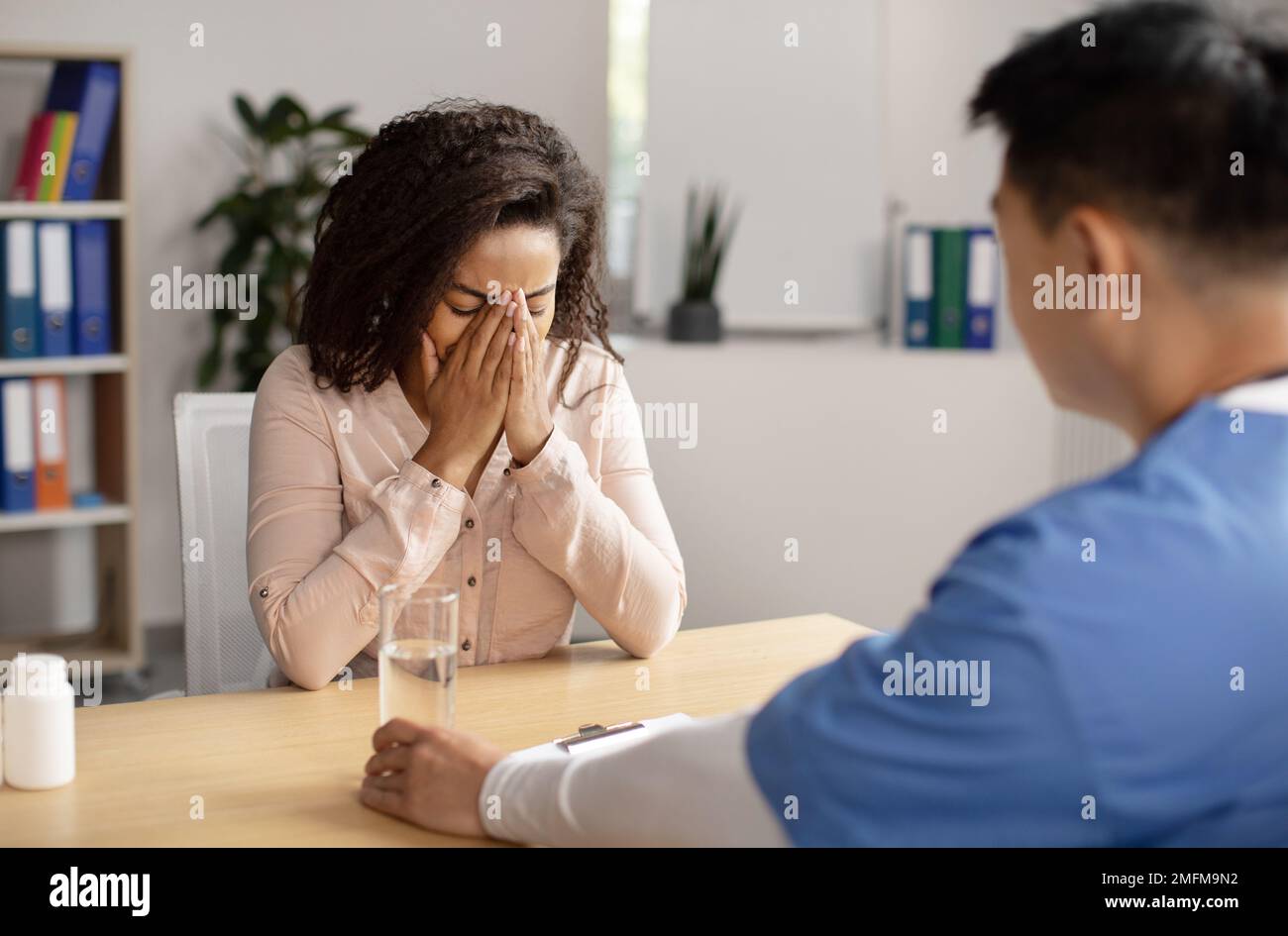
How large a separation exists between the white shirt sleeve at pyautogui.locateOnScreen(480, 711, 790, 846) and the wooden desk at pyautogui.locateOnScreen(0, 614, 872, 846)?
8cm

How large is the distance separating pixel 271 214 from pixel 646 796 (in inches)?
110

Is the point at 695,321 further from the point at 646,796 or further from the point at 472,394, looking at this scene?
the point at 646,796

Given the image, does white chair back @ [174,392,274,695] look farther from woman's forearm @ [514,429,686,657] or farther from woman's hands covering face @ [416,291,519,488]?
woman's forearm @ [514,429,686,657]

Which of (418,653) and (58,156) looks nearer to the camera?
(418,653)

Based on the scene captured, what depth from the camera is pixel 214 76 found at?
3576 mm

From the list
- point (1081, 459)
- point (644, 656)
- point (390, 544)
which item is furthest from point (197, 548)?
point (1081, 459)

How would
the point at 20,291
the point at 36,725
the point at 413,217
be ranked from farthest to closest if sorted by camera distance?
the point at 20,291, the point at 413,217, the point at 36,725

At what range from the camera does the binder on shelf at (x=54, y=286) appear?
3.18 metres

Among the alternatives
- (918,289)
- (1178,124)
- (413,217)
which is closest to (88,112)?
(413,217)

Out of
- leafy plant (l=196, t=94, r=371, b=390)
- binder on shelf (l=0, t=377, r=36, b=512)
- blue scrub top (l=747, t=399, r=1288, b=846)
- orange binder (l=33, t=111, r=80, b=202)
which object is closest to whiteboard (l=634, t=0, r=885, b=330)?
leafy plant (l=196, t=94, r=371, b=390)

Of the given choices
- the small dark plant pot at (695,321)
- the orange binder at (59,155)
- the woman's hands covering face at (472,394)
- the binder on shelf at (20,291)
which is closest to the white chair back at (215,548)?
the woman's hands covering face at (472,394)

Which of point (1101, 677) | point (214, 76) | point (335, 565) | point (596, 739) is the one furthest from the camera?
point (214, 76)

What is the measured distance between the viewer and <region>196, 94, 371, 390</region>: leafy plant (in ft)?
11.3
